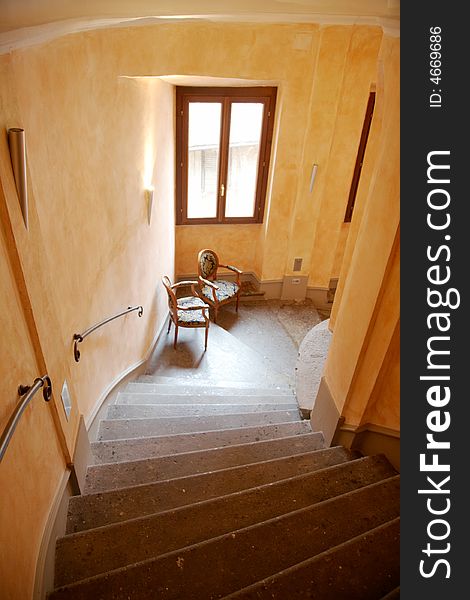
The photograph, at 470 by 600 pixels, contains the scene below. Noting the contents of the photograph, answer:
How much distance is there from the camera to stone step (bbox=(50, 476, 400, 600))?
1.82 m

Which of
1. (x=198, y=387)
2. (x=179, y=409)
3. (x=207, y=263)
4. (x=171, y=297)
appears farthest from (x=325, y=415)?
(x=207, y=263)

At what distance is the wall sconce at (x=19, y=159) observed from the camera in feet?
5.47

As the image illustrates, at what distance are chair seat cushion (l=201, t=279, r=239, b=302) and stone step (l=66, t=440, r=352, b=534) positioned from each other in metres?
4.08

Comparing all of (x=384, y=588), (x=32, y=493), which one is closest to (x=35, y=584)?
(x=32, y=493)

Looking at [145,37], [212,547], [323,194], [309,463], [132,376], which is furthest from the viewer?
[323,194]

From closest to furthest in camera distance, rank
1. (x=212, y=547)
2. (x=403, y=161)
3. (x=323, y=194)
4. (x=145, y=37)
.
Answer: (x=403, y=161) < (x=212, y=547) < (x=145, y=37) < (x=323, y=194)

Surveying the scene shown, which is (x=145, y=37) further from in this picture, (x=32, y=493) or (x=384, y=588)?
(x=384, y=588)

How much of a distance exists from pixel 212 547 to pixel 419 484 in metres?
1.05

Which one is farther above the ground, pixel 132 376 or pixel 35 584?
pixel 35 584

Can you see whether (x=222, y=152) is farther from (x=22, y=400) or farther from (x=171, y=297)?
(x=22, y=400)

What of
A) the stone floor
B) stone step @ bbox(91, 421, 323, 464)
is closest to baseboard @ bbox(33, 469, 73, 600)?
stone step @ bbox(91, 421, 323, 464)

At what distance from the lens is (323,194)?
6633 millimetres

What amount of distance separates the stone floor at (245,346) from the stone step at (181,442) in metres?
2.26

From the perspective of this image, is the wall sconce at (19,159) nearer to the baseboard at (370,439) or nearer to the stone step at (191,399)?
the baseboard at (370,439)
